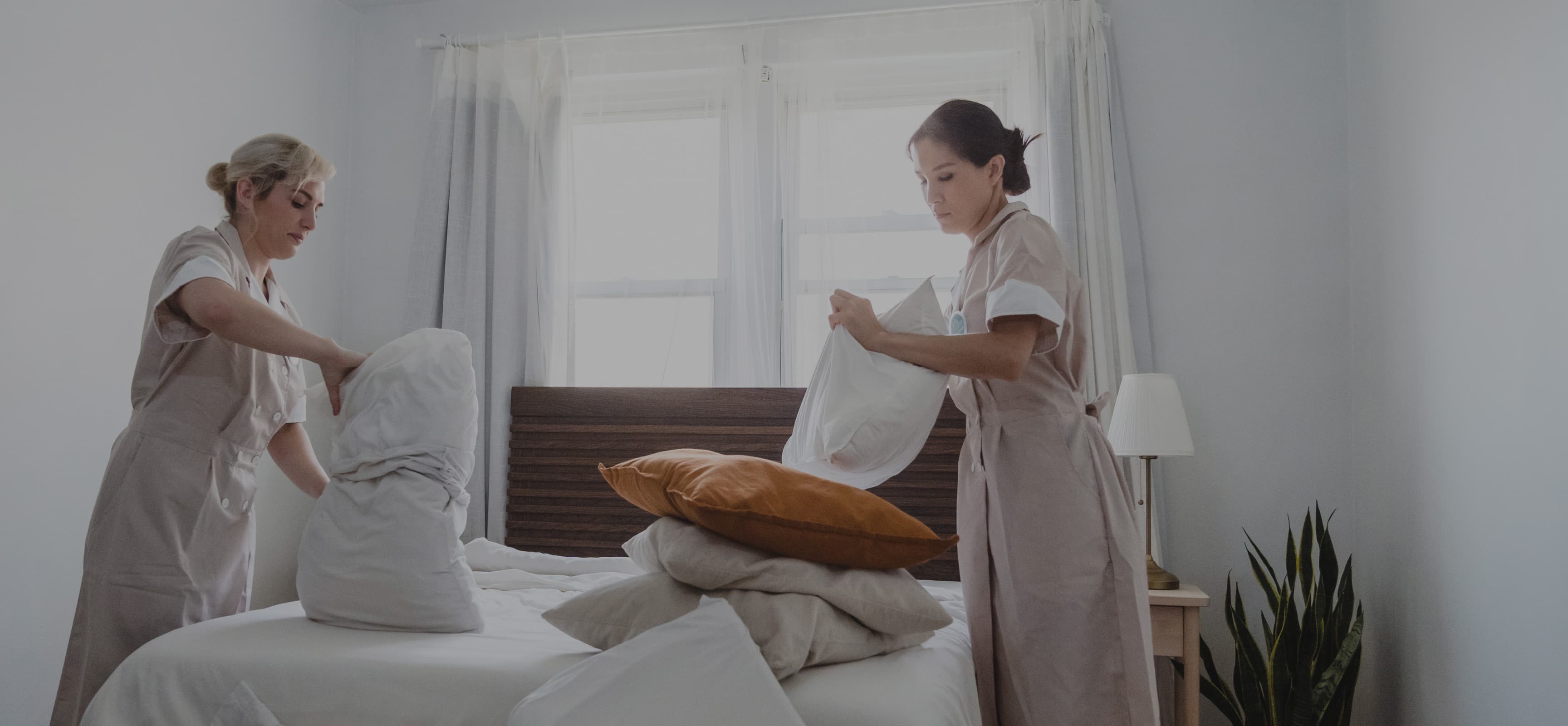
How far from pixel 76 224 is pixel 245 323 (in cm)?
128

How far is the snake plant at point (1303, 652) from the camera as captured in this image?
7.47 feet

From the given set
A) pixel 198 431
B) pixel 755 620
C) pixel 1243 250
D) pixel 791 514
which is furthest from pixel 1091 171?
pixel 198 431

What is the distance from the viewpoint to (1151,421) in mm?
2373

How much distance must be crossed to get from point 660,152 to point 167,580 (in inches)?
79.7

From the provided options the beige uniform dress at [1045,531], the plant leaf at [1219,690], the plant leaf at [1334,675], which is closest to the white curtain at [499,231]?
the beige uniform dress at [1045,531]

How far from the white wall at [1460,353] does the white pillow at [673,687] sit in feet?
5.15

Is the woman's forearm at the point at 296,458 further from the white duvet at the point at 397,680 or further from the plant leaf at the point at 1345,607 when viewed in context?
the plant leaf at the point at 1345,607

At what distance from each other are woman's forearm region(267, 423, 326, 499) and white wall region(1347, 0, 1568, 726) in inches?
96.4

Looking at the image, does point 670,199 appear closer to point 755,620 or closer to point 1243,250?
Answer: point 1243,250

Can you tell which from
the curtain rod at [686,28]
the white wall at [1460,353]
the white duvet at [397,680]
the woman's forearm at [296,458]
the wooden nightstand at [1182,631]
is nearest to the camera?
the white duvet at [397,680]

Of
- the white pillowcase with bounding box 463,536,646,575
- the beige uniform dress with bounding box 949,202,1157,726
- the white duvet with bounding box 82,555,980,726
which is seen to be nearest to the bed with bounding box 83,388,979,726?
the white duvet with bounding box 82,555,980,726

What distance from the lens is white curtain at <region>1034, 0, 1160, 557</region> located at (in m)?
2.70

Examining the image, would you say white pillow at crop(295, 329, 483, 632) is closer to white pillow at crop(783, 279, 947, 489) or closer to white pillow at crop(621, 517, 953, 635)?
white pillow at crop(621, 517, 953, 635)

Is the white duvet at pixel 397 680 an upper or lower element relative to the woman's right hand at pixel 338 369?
lower
